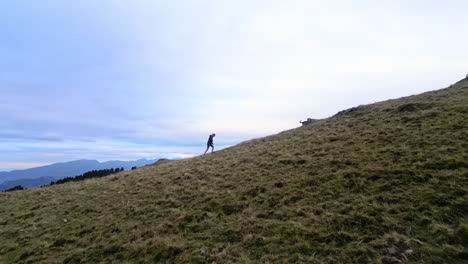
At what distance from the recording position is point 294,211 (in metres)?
8.18

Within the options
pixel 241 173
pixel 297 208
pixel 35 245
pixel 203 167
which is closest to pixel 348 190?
pixel 297 208

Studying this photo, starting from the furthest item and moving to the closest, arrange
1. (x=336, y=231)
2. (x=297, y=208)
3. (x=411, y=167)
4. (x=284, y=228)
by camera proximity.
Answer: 1. (x=411, y=167)
2. (x=297, y=208)
3. (x=284, y=228)
4. (x=336, y=231)

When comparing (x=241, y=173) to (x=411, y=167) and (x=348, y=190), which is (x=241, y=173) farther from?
(x=411, y=167)

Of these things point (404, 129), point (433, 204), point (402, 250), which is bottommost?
point (402, 250)

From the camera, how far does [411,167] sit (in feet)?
29.5

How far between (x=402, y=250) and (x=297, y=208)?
3.45 meters

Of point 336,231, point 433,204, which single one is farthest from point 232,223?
point 433,204

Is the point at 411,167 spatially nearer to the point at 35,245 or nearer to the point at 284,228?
the point at 284,228

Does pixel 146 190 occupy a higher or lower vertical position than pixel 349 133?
lower

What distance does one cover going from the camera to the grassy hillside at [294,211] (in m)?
6.02

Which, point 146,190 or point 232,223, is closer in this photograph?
point 232,223

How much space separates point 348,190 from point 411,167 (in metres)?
2.97

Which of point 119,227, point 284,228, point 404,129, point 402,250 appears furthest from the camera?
point 404,129

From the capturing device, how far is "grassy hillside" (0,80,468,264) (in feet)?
19.7
